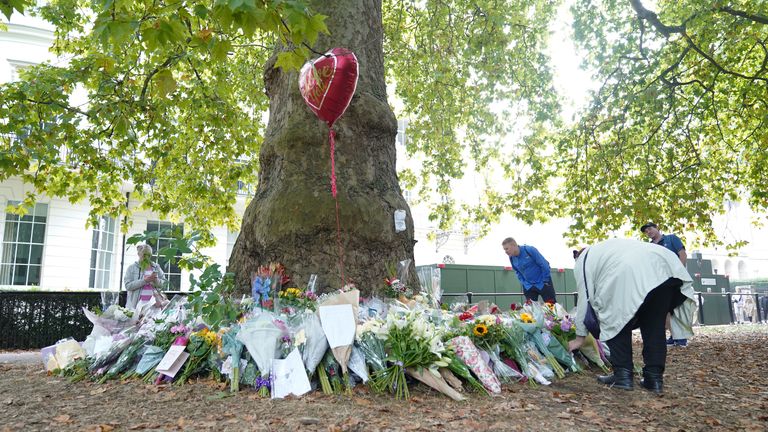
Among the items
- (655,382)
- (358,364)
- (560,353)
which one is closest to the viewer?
(358,364)

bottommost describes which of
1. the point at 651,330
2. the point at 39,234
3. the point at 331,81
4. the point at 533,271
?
the point at 651,330

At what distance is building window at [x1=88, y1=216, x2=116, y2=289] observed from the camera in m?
15.8

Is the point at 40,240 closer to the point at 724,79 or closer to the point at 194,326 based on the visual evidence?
the point at 194,326

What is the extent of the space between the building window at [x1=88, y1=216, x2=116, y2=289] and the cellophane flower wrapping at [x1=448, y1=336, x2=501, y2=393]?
1457 centimetres

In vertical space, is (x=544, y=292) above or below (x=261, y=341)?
above

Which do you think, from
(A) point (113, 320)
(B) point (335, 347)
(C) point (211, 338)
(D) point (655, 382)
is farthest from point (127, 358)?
(D) point (655, 382)

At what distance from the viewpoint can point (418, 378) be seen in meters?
3.93

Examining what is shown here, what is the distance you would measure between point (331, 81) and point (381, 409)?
2791mm

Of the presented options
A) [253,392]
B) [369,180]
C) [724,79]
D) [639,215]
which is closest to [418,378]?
[253,392]

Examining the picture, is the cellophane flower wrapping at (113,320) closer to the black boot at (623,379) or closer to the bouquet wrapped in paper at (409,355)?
the bouquet wrapped in paper at (409,355)

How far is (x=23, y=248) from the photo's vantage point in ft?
47.8

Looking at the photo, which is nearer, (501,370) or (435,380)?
(435,380)

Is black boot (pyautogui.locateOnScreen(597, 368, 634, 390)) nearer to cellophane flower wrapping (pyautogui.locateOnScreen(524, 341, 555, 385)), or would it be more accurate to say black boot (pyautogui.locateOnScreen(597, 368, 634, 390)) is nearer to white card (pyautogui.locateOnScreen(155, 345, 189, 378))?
cellophane flower wrapping (pyautogui.locateOnScreen(524, 341, 555, 385))

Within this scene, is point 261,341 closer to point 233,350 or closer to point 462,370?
point 233,350
